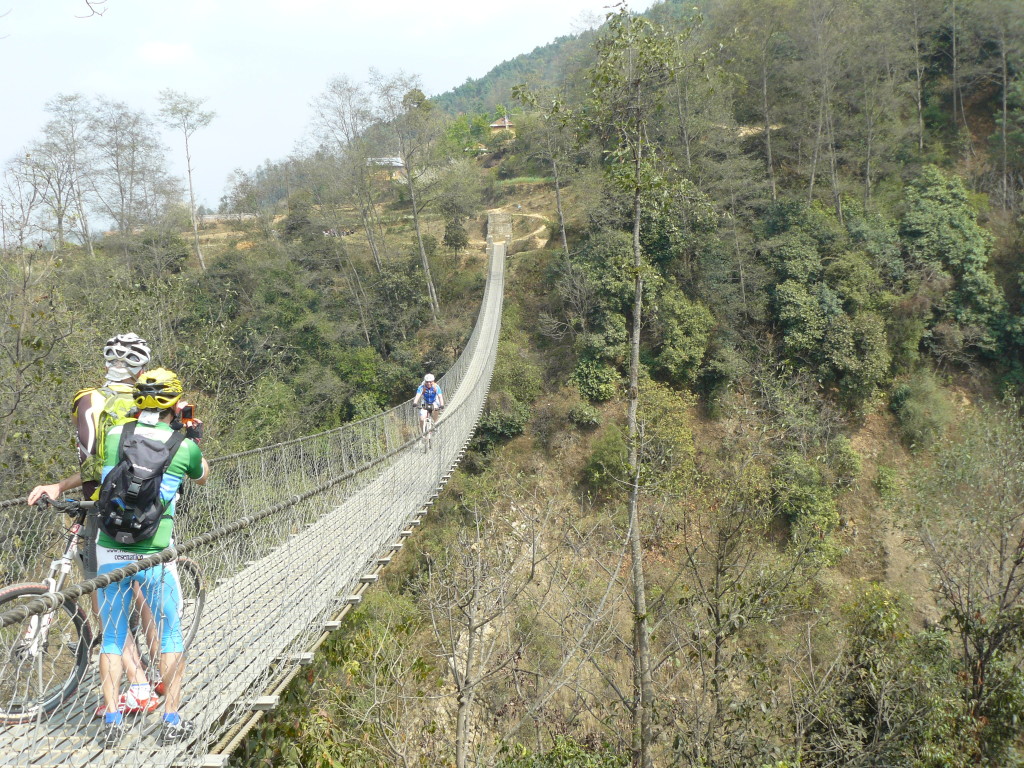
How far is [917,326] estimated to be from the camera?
37.7 ft

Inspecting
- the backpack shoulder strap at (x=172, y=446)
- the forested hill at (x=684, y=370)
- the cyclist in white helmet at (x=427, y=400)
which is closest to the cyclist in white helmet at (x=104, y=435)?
the backpack shoulder strap at (x=172, y=446)

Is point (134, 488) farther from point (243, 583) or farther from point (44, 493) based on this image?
point (243, 583)

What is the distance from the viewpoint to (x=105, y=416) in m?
1.74

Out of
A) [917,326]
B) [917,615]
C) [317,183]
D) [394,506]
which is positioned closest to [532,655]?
[394,506]

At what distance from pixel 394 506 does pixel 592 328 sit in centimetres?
930

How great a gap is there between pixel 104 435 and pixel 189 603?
0.65m

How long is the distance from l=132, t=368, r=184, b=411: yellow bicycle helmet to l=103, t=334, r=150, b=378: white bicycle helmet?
203 millimetres

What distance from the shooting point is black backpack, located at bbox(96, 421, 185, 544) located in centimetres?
153

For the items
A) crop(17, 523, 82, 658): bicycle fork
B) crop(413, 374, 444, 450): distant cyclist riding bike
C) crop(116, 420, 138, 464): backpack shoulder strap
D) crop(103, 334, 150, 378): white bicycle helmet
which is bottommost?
crop(413, 374, 444, 450): distant cyclist riding bike

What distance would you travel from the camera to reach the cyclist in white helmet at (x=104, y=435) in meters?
1.58

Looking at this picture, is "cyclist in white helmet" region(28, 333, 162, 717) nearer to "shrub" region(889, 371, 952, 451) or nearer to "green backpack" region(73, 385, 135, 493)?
"green backpack" region(73, 385, 135, 493)

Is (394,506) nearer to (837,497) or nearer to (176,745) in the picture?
(176,745)

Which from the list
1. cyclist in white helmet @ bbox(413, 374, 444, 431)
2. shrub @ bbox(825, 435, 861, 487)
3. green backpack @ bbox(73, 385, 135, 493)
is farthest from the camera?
shrub @ bbox(825, 435, 861, 487)

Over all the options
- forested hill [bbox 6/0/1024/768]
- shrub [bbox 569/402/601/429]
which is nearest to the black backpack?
forested hill [bbox 6/0/1024/768]
